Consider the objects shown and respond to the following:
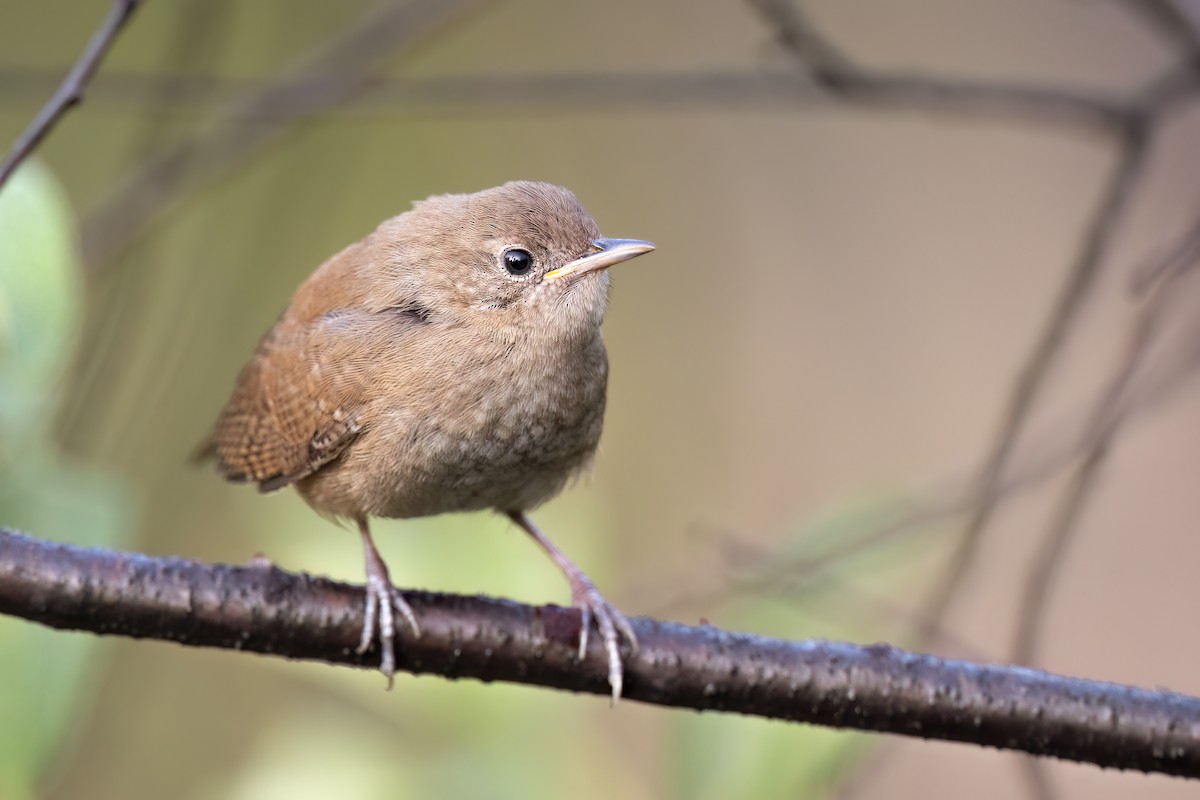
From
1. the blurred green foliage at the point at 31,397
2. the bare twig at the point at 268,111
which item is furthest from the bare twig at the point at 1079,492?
the bare twig at the point at 268,111

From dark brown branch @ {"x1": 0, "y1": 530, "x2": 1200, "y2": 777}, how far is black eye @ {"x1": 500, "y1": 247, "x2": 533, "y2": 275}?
741mm

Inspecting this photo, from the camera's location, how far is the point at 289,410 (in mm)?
2836

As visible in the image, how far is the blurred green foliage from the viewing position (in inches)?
82.7

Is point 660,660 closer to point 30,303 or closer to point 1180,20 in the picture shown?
point 30,303

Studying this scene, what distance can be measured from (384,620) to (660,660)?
0.50 metres

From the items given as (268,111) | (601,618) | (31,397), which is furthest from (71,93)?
(268,111)

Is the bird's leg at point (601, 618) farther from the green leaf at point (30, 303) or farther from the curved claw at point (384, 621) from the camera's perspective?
the green leaf at point (30, 303)

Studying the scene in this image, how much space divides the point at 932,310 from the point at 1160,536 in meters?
1.34

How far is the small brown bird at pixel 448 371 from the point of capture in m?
2.61

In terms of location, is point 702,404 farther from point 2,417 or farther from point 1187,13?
point 2,417

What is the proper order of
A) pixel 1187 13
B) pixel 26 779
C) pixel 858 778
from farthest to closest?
1. pixel 1187 13
2. pixel 858 778
3. pixel 26 779

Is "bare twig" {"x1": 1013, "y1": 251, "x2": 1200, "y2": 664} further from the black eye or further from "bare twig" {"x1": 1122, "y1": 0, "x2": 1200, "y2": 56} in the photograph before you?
the black eye

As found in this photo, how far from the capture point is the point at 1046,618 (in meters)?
5.17

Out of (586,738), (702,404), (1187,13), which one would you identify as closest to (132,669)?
(702,404)
